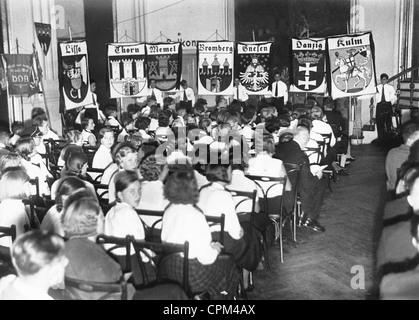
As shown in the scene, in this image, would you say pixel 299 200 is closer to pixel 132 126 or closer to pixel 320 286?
pixel 320 286

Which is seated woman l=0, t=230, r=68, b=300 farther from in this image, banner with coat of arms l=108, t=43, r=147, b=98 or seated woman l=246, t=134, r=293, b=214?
banner with coat of arms l=108, t=43, r=147, b=98

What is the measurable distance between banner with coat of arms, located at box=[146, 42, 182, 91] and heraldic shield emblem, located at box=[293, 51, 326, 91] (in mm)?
2437

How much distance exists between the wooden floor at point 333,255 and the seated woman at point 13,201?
175 centimetres

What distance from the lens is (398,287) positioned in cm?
242

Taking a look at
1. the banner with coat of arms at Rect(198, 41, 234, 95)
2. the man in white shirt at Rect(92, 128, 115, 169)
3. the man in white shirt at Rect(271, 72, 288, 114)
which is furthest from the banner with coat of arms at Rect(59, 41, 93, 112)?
the man in white shirt at Rect(271, 72, 288, 114)

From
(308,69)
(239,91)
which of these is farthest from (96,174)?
(239,91)

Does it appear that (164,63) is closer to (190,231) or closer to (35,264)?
(190,231)

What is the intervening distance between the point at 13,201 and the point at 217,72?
280 inches

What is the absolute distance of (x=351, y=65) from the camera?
330 inches

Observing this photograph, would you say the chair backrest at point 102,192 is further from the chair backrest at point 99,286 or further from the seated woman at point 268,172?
the chair backrest at point 99,286

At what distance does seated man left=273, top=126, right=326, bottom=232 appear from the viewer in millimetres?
5359

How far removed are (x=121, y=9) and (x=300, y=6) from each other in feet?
14.1

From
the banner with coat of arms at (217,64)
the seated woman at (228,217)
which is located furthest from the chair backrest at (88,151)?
the banner with coat of arms at (217,64)

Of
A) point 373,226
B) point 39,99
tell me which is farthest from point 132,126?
point 373,226
